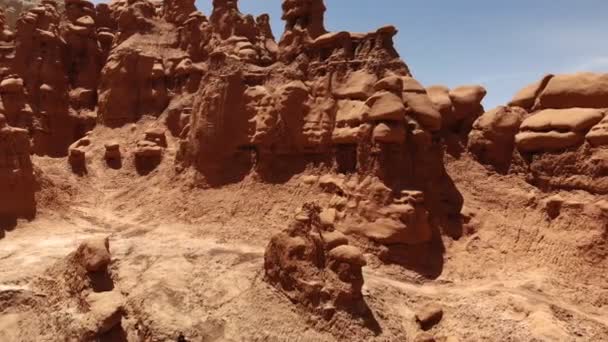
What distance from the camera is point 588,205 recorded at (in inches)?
571

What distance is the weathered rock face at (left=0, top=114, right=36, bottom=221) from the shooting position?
58.3ft

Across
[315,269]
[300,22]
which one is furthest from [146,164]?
[315,269]

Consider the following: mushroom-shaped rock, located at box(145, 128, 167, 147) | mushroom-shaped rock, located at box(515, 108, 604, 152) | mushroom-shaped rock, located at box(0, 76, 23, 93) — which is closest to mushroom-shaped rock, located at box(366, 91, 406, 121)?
mushroom-shaped rock, located at box(515, 108, 604, 152)

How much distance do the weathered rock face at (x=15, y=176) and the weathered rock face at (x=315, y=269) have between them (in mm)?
9710

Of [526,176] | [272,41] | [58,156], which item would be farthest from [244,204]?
[58,156]

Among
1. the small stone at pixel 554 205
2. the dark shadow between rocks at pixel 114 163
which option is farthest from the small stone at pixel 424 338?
the dark shadow between rocks at pixel 114 163

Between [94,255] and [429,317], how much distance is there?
A: 7.79 meters

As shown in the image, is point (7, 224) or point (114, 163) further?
point (114, 163)

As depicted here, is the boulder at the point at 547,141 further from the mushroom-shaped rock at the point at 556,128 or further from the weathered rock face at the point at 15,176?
the weathered rock face at the point at 15,176

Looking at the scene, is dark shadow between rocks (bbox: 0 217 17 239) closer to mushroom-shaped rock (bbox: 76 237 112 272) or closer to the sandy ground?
the sandy ground

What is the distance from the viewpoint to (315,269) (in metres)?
12.7

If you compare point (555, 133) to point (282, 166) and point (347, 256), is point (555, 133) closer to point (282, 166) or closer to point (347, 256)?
point (347, 256)

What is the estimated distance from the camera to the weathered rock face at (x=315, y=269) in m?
12.3

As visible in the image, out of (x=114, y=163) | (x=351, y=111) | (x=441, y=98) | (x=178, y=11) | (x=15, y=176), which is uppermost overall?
(x=178, y=11)
